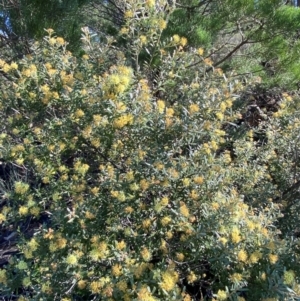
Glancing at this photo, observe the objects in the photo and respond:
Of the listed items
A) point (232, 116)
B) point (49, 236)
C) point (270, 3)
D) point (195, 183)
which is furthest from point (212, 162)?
point (270, 3)

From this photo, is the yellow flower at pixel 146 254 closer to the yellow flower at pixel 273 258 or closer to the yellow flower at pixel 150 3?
the yellow flower at pixel 273 258

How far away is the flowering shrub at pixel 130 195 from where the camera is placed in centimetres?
186

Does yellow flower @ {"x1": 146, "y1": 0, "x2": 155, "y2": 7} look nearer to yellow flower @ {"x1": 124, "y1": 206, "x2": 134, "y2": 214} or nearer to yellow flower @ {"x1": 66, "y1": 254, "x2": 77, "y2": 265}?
yellow flower @ {"x1": 124, "y1": 206, "x2": 134, "y2": 214}

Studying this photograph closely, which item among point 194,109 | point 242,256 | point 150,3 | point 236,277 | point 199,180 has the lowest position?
point 236,277

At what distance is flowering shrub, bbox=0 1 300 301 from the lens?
6.09ft

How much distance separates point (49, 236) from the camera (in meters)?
1.95

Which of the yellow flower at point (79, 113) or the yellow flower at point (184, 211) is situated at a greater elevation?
the yellow flower at point (79, 113)

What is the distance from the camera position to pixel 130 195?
6.38 feet

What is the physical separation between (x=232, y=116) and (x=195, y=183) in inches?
26.6

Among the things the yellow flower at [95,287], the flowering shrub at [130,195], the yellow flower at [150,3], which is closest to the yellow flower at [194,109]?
the flowering shrub at [130,195]

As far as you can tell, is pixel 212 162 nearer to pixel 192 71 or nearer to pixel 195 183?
pixel 195 183

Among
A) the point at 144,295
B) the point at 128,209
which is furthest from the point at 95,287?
the point at 128,209

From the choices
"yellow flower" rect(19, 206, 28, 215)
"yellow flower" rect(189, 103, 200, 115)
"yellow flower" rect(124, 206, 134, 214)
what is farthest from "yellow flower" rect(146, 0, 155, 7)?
"yellow flower" rect(19, 206, 28, 215)

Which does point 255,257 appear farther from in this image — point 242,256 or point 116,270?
point 116,270
